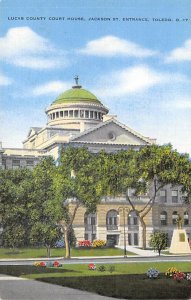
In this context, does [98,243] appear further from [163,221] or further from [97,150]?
[163,221]

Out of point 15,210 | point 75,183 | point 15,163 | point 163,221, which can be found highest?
point 15,163

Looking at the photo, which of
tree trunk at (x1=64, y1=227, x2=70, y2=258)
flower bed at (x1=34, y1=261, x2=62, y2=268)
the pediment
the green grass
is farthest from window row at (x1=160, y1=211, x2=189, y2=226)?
flower bed at (x1=34, y1=261, x2=62, y2=268)

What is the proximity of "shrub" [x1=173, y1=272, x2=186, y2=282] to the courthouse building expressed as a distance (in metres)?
5.28

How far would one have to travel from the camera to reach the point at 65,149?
80.7ft

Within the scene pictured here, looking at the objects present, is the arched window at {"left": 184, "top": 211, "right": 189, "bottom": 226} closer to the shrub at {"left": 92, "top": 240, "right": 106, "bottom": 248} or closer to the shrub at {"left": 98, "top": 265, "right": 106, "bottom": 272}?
the shrub at {"left": 92, "top": 240, "right": 106, "bottom": 248}

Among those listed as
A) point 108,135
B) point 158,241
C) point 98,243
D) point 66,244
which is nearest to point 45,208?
point 66,244

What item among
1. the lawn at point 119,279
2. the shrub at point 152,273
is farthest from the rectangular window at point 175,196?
the shrub at point 152,273

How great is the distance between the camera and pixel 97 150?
2588 centimetres

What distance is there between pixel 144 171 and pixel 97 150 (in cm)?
196

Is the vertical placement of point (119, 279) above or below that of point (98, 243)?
below

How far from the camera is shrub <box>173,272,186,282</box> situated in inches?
→ 695

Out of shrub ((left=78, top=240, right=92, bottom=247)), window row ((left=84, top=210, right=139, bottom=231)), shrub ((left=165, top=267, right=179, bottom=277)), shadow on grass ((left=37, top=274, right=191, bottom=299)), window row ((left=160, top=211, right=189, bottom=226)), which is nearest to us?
shadow on grass ((left=37, top=274, right=191, bottom=299))

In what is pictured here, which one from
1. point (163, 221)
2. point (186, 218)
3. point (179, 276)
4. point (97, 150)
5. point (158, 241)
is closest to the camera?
point (179, 276)

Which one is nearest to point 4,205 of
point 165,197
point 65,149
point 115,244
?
point 65,149
